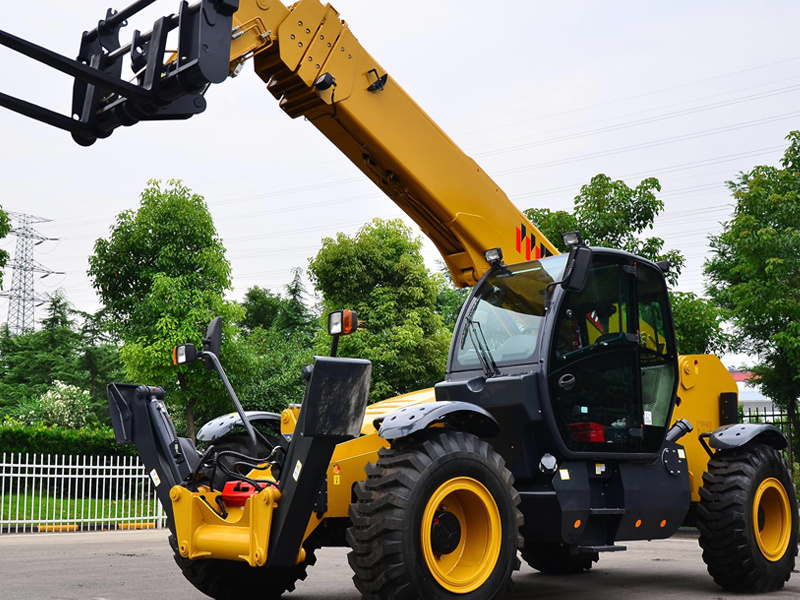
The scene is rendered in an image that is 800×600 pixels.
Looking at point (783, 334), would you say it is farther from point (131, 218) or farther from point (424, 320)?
point (131, 218)

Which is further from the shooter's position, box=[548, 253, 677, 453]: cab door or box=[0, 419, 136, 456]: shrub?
box=[0, 419, 136, 456]: shrub

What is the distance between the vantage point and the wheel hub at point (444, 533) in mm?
5285

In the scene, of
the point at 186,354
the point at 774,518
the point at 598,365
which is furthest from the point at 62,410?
the point at 598,365

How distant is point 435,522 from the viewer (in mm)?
5297

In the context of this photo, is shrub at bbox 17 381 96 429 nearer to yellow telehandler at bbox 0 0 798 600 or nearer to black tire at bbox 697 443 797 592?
yellow telehandler at bbox 0 0 798 600

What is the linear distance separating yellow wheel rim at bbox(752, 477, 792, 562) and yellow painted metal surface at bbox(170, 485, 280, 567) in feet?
13.9

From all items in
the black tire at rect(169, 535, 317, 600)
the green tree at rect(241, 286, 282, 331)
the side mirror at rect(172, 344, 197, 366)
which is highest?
the green tree at rect(241, 286, 282, 331)

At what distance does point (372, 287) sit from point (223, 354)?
246 inches

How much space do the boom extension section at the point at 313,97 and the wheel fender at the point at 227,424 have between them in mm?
1966

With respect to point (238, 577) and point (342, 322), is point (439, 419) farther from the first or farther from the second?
point (238, 577)

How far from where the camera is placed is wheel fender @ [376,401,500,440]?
5293 mm

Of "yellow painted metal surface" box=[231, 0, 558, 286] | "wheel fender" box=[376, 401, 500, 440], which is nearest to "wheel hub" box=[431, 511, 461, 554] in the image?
"wheel fender" box=[376, 401, 500, 440]

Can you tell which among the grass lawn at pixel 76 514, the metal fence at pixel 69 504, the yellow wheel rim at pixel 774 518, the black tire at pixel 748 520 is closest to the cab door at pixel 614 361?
A: the black tire at pixel 748 520

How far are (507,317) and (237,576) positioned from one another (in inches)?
107
